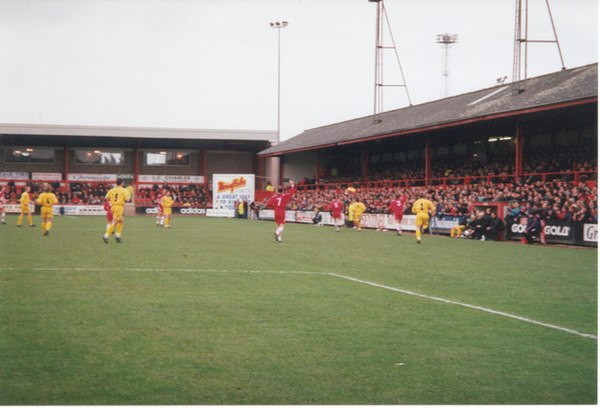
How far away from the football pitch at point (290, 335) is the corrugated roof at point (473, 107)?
1748cm

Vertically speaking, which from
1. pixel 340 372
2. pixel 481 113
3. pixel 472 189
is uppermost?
pixel 481 113

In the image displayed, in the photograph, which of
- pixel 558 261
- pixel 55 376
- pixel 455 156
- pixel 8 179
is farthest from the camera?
pixel 8 179

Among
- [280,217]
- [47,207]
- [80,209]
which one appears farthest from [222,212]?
[280,217]

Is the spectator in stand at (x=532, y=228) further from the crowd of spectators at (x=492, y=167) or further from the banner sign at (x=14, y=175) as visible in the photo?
the banner sign at (x=14, y=175)

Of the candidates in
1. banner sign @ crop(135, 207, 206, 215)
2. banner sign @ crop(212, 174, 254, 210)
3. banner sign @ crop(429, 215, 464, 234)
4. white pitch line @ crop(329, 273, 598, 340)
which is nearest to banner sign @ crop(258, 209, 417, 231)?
banner sign @ crop(429, 215, 464, 234)

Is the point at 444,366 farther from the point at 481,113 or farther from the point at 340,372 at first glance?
the point at 481,113

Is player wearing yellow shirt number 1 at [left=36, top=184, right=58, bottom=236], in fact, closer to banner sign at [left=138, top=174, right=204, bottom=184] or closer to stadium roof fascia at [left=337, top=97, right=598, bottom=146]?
stadium roof fascia at [left=337, top=97, right=598, bottom=146]

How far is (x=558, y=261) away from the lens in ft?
59.7

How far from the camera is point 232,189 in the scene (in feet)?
190

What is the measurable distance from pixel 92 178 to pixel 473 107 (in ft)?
131

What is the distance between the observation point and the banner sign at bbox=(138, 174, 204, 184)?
220ft

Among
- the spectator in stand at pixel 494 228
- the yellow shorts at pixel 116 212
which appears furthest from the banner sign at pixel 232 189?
the yellow shorts at pixel 116 212

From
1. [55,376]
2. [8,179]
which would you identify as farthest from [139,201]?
[55,376]

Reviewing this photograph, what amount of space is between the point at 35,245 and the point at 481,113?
2253cm
